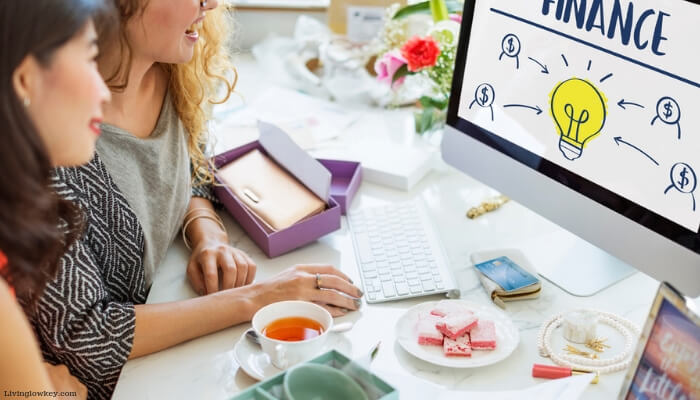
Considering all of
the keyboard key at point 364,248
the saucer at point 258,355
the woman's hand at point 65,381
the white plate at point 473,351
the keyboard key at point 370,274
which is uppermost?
the white plate at point 473,351

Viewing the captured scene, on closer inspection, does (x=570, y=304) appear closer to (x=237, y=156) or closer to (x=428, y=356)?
(x=428, y=356)

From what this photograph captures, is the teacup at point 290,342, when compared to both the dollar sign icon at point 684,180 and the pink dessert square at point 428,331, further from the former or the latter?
the dollar sign icon at point 684,180

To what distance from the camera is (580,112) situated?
1.10 meters

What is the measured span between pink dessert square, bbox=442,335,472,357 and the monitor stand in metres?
0.23

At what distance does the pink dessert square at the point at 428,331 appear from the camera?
1.07 metres

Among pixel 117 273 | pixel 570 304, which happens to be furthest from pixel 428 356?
pixel 117 273

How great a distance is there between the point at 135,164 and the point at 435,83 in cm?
72

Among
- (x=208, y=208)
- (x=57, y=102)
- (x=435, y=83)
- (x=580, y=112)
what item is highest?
(x=57, y=102)

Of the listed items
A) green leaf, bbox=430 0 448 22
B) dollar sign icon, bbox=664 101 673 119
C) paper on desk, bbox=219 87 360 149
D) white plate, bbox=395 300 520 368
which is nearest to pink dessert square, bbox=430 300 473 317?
white plate, bbox=395 300 520 368

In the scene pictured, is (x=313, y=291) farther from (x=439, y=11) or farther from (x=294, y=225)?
(x=439, y=11)

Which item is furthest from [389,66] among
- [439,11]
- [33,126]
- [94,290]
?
[33,126]

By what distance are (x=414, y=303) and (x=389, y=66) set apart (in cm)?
69

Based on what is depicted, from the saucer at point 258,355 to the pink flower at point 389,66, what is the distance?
78 centimetres

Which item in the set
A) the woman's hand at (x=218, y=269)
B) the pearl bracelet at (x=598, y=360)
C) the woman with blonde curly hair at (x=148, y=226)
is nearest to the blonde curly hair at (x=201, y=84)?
the woman with blonde curly hair at (x=148, y=226)
